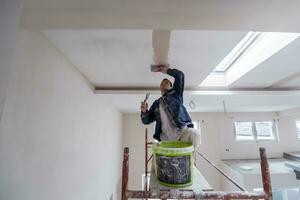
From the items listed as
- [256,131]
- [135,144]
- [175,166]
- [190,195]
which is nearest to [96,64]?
[175,166]

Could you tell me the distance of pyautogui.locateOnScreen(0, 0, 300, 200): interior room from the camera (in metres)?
0.86

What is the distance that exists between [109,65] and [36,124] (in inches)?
37.0

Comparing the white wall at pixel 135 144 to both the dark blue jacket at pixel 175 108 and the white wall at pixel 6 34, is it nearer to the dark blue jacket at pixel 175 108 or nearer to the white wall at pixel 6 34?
the dark blue jacket at pixel 175 108

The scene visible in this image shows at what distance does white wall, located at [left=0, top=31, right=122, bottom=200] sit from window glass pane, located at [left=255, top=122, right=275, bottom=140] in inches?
227

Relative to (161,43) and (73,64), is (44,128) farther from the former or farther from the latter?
(161,43)

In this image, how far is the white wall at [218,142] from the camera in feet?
18.6

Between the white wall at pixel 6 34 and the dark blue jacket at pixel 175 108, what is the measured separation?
105 cm

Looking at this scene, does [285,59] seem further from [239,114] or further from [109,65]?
[239,114]

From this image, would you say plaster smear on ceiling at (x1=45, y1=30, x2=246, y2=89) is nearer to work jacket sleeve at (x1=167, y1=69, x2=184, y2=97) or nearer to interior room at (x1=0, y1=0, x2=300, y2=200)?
interior room at (x1=0, y1=0, x2=300, y2=200)

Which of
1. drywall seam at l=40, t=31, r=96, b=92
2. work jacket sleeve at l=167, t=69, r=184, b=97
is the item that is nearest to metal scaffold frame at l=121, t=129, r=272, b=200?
work jacket sleeve at l=167, t=69, r=184, b=97

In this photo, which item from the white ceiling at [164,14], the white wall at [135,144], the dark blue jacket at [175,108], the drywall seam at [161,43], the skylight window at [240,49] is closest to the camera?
the white ceiling at [164,14]

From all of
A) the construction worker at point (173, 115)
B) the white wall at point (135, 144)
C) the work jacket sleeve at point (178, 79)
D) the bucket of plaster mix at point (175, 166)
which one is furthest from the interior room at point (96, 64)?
the white wall at point (135, 144)

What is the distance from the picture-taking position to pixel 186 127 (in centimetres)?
134

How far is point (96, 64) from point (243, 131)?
580 cm
